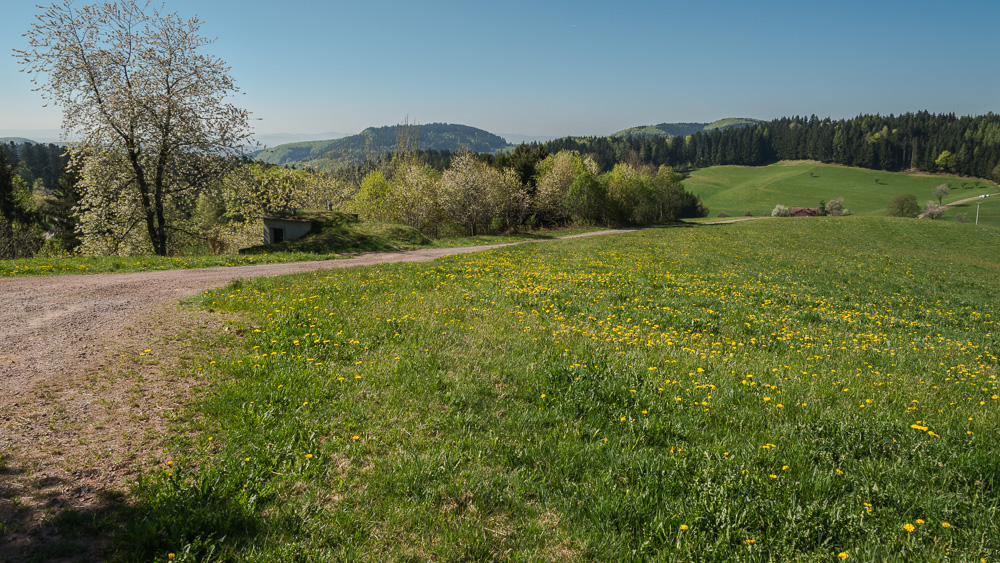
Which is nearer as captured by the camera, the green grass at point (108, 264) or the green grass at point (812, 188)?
the green grass at point (108, 264)

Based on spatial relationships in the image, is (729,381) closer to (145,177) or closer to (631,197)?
(145,177)

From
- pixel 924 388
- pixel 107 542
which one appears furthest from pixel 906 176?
pixel 107 542

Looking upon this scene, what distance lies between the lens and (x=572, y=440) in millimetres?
4961

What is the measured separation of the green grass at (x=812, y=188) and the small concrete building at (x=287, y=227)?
115 meters

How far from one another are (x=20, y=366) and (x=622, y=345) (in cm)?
938

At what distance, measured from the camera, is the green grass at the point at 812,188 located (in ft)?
385

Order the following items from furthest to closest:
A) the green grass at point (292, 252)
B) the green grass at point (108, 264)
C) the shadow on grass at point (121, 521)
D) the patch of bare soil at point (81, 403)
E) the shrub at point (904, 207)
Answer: the shrub at point (904, 207), the green grass at point (292, 252), the green grass at point (108, 264), the patch of bare soil at point (81, 403), the shadow on grass at point (121, 521)

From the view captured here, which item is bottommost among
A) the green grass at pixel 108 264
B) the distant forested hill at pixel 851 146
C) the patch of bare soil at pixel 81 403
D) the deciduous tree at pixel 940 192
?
the patch of bare soil at pixel 81 403

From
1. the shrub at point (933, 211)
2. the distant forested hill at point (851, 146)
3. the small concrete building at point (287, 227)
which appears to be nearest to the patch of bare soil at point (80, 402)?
the small concrete building at point (287, 227)

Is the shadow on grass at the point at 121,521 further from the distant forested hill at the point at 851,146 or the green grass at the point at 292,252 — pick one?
the distant forested hill at the point at 851,146

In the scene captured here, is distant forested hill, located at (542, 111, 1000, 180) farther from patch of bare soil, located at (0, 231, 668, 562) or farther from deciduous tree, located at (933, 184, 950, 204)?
patch of bare soil, located at (0, 231, 668, 562)

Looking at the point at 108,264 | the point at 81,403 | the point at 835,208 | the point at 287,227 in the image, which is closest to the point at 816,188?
the point at 835,208

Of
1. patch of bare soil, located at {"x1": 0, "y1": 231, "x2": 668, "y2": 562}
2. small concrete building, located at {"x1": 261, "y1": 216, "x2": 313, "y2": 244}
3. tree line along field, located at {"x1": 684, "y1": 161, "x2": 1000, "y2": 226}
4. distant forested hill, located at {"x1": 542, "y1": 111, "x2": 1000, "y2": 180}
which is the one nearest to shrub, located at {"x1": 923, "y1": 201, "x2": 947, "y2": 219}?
tree line along field, located at {"x1": 684, "y1": 161, "x2": 1000, "y2": 226}

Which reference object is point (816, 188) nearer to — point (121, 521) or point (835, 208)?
point (835, 208)
